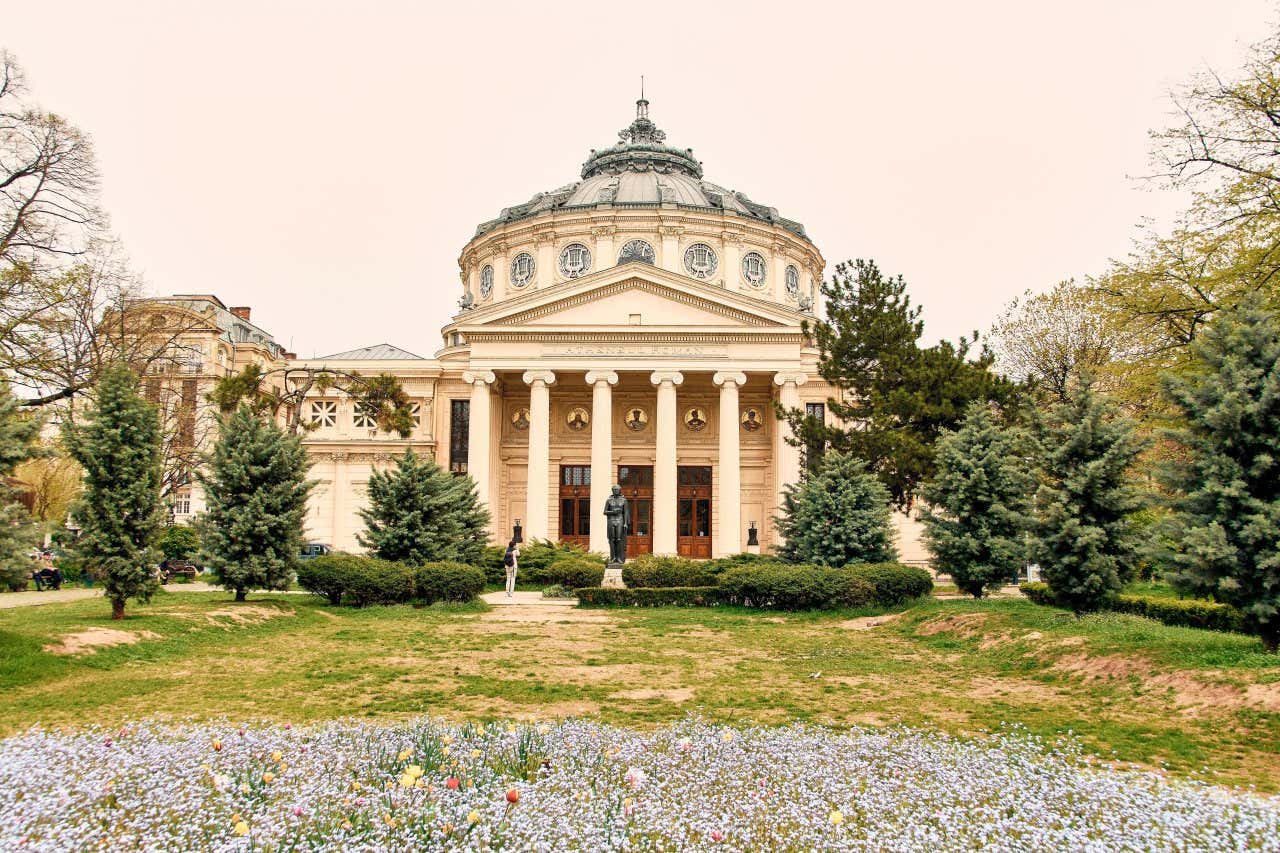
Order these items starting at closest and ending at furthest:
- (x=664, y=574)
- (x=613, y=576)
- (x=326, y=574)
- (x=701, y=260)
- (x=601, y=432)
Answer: (x=326, y=574), (x=664, y=574), (x=613, y=576), (x=601, y=432), (x=701, y=260)

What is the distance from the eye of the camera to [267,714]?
33.1 feet

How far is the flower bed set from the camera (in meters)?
5.86

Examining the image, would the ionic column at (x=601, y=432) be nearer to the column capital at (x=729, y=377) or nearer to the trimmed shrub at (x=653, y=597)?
the column capital at (x=729, y=377)

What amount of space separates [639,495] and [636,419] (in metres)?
4.02

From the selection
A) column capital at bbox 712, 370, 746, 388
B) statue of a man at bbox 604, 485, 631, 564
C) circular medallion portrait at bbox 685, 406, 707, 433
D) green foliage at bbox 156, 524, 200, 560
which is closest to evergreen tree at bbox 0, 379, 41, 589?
statue of a man at bbox 604, 485, 631, 564

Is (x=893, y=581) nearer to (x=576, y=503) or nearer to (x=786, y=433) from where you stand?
(x=786, y=433)

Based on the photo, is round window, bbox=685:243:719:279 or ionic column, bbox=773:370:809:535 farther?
round window, bbox=685:243:719:279

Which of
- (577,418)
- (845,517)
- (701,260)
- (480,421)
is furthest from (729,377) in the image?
(845,517)

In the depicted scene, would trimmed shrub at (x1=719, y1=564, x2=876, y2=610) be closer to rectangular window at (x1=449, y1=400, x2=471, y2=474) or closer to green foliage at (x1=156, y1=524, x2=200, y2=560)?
green foliage at (x1=156, y1=524, x2=200, y2=560)

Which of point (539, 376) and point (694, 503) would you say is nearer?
point (539, 376)

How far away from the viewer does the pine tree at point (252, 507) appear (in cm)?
2098

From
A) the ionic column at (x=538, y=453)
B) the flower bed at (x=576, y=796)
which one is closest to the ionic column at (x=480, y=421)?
the ionic column at (x=538, y=453)

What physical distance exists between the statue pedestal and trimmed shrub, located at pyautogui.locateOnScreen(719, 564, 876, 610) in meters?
6.53

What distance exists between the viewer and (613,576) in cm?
3169
